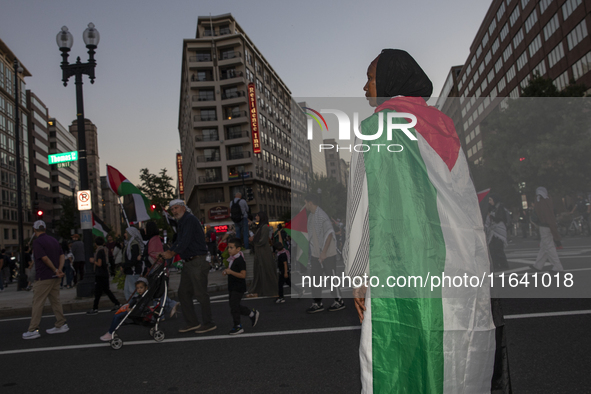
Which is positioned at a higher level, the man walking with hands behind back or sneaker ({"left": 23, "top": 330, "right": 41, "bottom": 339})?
the man walking with hands behind back

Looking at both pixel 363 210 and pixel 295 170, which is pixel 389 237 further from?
pixel 295 170

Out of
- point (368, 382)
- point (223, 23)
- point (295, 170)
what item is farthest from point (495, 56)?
point (368, 382)

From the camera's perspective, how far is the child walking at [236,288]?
5.73m

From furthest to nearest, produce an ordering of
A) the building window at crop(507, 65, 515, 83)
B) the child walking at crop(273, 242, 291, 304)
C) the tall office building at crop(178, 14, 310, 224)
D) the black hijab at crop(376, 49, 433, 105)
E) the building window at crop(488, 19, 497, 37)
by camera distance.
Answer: the tall office building at crop(178, 14, 310, 224) < the building window at crop(488, 19, 497, 37) < the building window at crop(507, 65, 515, 83) < the child walking at crop(273, 242, 291, 304) < the black hijab at crop(376, 49, 433, 105)

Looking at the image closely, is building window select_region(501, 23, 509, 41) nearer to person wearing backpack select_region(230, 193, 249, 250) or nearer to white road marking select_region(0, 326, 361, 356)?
person wearing backpack select_region(230, 193, 249, 250)

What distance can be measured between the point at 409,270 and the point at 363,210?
297 millimetres

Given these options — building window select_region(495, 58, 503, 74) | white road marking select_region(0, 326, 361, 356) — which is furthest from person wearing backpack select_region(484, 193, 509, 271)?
building window select_region(495, 58, 503, 74)

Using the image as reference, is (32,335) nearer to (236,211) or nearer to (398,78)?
(398,78)

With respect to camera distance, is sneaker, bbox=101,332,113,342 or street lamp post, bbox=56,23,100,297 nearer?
sneaker, bbox=101,332,113,342

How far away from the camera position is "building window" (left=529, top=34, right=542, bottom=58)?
1581 inches

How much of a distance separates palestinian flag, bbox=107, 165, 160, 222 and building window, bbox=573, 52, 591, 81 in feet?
117

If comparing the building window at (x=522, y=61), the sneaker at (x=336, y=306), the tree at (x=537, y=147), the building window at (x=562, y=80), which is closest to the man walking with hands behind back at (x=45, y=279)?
the sneaker at (x=336, y=306)

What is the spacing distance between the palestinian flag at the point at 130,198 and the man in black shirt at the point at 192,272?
3836mm

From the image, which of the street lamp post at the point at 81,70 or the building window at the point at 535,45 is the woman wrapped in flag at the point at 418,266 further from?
the building window at the point at 535,45
